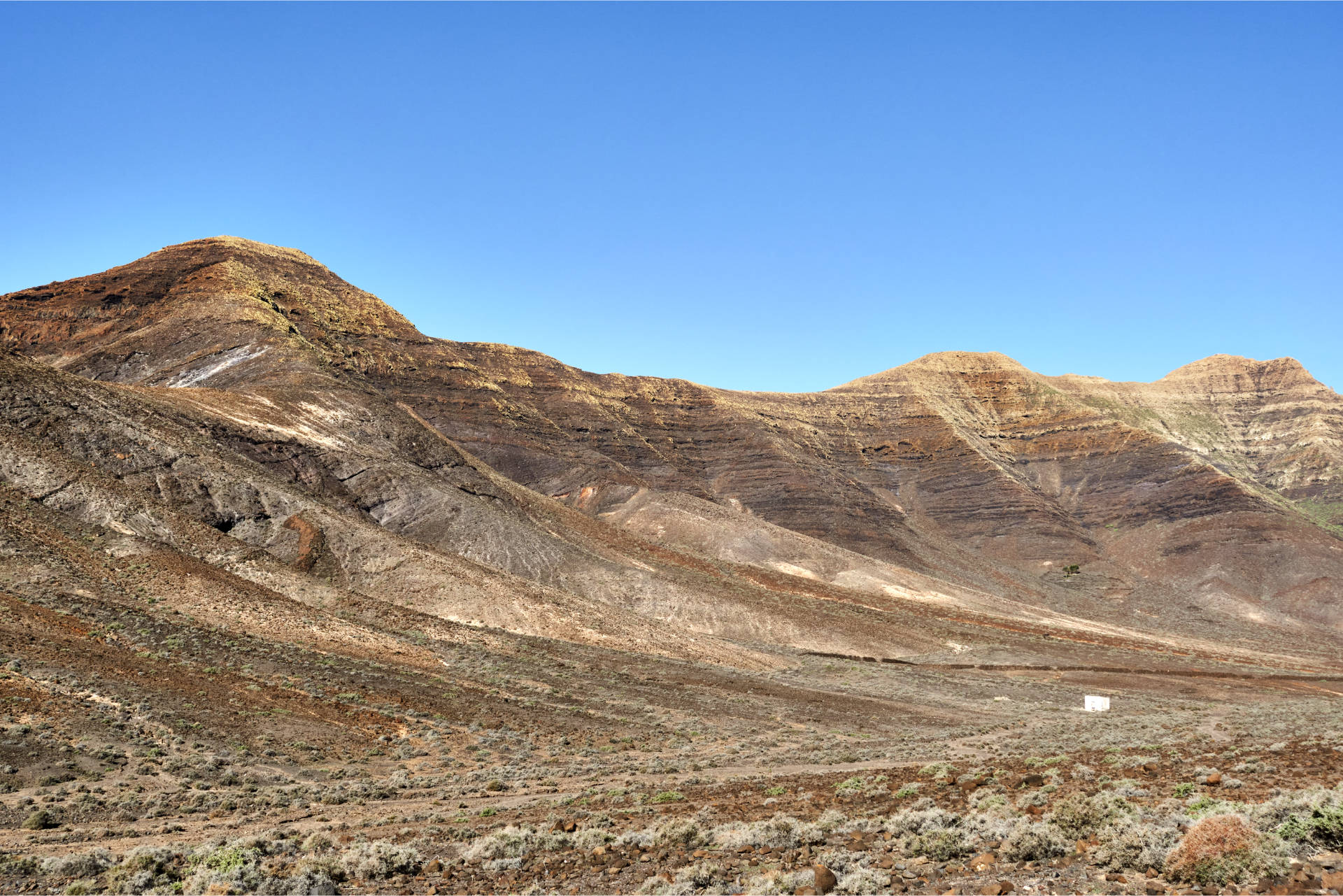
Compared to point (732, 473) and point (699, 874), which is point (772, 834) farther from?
point (732, 473)

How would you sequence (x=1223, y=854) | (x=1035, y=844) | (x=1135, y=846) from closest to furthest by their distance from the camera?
(x=1223, y=854), (x=1135, y=846), (x=1035, y=844)

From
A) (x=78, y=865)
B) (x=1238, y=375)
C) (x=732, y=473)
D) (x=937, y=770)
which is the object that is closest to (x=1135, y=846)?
(x=937, y=770)

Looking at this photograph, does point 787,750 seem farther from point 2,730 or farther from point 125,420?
point 125,420

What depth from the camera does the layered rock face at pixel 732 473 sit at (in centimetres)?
5647

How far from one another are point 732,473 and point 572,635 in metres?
70.6

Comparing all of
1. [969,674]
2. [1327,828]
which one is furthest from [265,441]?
[1327,828]

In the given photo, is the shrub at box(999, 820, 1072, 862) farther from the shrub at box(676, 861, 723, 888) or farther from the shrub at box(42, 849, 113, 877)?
the shrub at box(42, 849, 113, 877)

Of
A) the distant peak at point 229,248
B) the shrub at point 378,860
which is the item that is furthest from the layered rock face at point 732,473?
the shrub at point 378,860

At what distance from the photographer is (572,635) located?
44594 mm

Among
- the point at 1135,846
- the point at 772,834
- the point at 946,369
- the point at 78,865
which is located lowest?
the point at 78,865

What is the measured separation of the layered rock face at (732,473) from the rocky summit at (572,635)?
50cm

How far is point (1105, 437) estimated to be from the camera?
133 metres

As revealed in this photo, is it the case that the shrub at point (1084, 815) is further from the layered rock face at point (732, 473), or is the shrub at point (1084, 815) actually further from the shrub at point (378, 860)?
the layered rock face at point (732, 473)

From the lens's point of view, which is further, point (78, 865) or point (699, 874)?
point (78, 865)
